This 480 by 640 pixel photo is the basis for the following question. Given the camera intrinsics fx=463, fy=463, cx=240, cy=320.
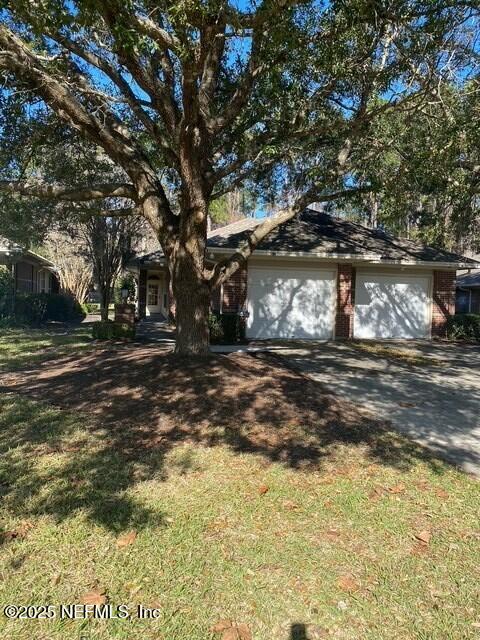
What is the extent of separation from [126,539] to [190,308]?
15.7 ft

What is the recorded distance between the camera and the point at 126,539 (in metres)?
3.17

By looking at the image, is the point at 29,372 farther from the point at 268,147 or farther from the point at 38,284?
the point at 38,284

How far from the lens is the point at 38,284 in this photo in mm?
26531

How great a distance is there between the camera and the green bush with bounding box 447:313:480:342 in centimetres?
1552

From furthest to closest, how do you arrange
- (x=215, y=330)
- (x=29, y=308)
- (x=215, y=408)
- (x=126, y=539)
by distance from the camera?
(x=29, y=308)
(x=215, y=330)
(x=215, y=408)
(x=126, y=539)

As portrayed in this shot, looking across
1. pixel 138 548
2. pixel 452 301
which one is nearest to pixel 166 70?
pixel 138 548

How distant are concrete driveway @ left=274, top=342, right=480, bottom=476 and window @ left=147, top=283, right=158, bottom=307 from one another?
61.5ft

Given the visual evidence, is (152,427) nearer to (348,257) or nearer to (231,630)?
(231,630)

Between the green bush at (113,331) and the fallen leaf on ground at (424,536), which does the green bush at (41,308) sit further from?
the fallen leaf on ground at (424,536)

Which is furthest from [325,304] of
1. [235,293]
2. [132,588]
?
[132,588]

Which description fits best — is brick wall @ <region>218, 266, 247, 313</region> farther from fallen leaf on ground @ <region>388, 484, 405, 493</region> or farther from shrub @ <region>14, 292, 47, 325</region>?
fallen leaf on ground @ <region>388, 484, 405, 493</region>

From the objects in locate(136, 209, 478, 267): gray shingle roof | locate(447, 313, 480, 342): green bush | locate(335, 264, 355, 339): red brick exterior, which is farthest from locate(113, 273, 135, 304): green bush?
locate(447, 313, 480, 342): green bush

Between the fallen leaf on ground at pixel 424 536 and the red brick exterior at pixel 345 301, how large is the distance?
12.1 metres

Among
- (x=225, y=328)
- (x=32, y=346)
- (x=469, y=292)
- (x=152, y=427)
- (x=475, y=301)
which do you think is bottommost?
(x=152, y=427)
